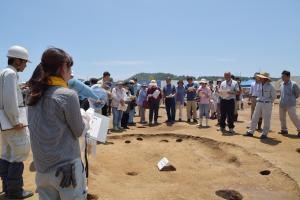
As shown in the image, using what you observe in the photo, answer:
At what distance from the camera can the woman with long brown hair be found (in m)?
2.54

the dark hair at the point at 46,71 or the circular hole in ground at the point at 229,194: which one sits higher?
the dark hair at the point at 46,71

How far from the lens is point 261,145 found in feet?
29.4

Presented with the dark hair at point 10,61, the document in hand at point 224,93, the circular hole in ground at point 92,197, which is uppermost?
the dark hair at point 10,61

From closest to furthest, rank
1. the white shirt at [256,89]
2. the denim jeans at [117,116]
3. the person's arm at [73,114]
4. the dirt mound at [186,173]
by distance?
1. the person's arm at [73,114]
2. the dirt mound at [186,173]
3. the white shirt at [256,89]
4. the denim jeans at [117,116]

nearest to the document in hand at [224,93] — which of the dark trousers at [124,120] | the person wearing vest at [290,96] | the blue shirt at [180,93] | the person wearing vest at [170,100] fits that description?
the person wearing vest at [290,96]

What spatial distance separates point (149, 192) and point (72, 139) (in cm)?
A: 359

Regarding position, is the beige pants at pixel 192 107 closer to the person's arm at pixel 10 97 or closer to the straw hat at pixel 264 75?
the straw hat at pixel 264 75

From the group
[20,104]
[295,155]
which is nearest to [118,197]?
[20,104]

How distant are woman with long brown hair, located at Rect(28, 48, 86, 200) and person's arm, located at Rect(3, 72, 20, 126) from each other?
196 cm

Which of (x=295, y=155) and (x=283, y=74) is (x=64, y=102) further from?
(x=283, y=74)

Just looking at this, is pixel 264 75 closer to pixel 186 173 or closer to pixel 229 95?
pixel 229 95

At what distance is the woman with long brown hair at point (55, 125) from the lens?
100.0 inches

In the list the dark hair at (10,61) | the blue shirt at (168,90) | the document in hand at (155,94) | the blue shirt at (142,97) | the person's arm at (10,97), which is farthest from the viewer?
the blue shirt at (142,97)

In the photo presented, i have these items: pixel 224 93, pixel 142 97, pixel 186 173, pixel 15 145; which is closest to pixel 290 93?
pixel 224 93
